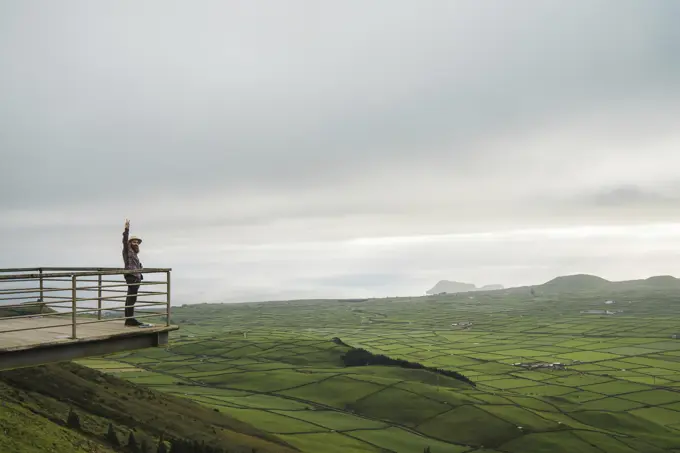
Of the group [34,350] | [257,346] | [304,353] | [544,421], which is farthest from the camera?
[257,346]

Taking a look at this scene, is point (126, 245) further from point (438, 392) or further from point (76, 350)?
point (438, 392)

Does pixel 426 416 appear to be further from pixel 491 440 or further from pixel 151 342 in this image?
pixel 151 342

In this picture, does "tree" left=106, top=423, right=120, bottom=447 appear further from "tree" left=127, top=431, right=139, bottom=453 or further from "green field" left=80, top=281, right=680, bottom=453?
"green field" left=80, top=281, right=680, bottom=453

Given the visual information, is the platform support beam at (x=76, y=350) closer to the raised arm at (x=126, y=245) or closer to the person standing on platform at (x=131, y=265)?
the person standing on platform at (x=131, y=265)

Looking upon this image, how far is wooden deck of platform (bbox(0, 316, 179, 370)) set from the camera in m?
15.0

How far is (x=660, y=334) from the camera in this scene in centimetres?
17200

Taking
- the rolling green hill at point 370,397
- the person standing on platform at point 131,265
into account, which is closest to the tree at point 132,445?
the rolling green hill at point 370,397

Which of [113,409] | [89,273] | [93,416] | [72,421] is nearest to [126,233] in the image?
[89,273]

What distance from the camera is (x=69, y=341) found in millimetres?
15781

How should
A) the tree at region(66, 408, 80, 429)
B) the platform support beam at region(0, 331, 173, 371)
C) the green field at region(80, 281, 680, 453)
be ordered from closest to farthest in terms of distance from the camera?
the platform support beam at region(0, 331, 173, 371), the tree at region(66, 408, 80, 429), the green field at region(80, 281, 680, 453)

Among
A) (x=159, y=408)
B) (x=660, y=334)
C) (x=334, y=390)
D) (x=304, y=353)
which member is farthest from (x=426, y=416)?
(x=660, y=334)

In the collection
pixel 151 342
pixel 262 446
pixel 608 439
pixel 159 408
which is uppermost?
Result: pixel 151 342

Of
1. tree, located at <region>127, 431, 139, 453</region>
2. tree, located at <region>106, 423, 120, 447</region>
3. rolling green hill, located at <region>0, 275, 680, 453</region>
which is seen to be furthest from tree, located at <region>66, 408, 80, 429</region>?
tree, located at <region>127, 431, 139, 453</region>

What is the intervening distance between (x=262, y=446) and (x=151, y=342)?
37.7m
